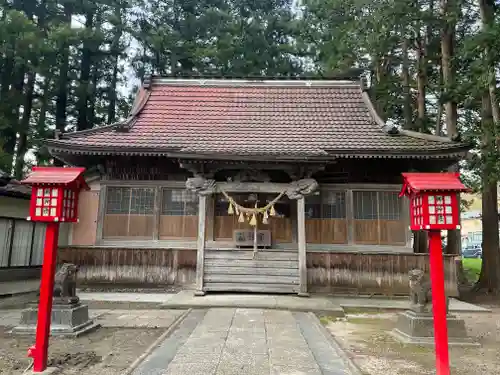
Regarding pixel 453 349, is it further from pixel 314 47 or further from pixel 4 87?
pixel 4 87

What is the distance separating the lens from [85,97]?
23.4 metres

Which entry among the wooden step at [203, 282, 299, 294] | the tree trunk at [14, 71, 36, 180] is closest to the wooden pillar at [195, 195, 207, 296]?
the wooden step at [203, 282, 299, 294]

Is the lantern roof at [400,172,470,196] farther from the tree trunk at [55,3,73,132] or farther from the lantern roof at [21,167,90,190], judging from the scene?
the tree trunk at [55,3,73,132]

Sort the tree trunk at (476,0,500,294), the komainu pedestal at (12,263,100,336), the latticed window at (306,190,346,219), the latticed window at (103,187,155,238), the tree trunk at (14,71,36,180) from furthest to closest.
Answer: the tree trunk at (14,71,36,180)
the tree trunk at (476,0,500,294)
the latticed window at (103,187,155,238)
the latticed window at (306,190,346,219)
the komainu pedestal at (12,263,100,336)

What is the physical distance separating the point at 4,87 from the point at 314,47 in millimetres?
18252

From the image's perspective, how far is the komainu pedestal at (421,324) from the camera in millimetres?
6273

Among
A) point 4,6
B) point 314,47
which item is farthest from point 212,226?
point 4,6

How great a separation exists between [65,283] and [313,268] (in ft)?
21.1

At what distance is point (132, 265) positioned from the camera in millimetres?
10828

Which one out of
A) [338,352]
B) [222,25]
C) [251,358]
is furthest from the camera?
[222,25]

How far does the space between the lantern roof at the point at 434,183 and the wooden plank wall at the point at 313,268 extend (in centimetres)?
576

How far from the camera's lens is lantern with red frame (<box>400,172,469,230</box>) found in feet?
15.8

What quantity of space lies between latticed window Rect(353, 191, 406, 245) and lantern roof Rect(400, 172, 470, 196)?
5964 mm

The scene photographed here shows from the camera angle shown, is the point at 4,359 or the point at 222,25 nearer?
the point at 4,359
